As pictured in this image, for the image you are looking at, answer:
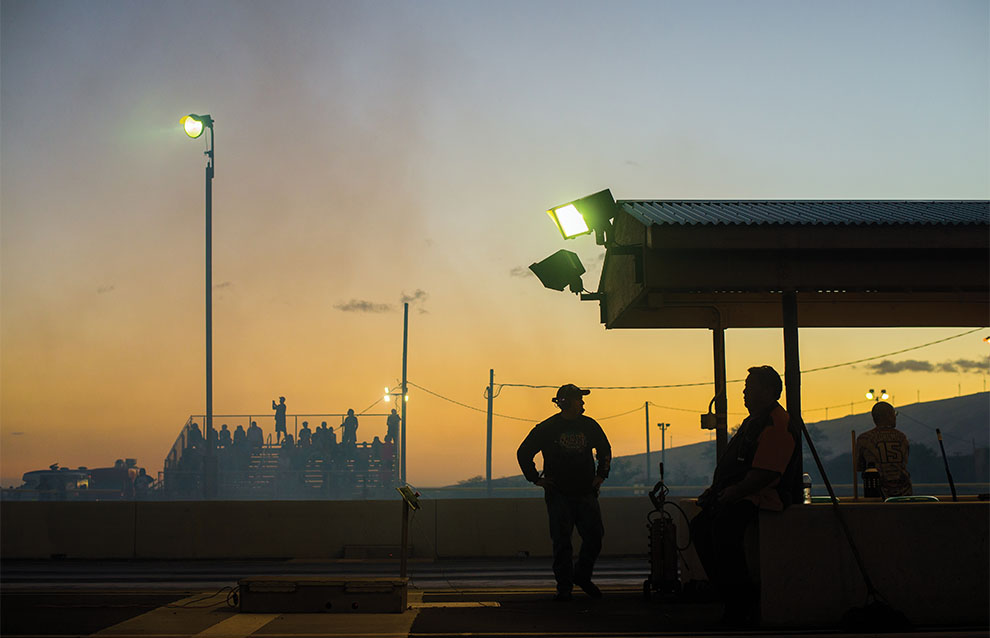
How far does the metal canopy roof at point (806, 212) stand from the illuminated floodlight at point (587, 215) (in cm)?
18

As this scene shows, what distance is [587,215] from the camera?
11180mm

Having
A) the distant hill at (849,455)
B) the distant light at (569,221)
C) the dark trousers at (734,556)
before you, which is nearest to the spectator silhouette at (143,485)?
the distant light at (569,221)

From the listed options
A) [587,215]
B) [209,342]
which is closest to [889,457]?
[587,215]

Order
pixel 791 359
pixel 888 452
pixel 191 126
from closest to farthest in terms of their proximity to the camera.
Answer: pixel 791 359
pixel 888 452
pixel 191 126

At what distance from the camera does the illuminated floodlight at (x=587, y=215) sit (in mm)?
11133

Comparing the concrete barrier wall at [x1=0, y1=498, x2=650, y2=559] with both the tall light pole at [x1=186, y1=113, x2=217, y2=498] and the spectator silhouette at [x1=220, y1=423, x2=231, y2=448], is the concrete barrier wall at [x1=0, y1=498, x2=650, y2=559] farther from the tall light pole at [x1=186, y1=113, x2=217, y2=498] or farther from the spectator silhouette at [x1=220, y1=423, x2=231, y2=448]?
the spectator silhouette at [x1=220, y1=423, x2=231, y2=448]

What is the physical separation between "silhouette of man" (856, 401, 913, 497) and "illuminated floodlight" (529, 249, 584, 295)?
3521 mm

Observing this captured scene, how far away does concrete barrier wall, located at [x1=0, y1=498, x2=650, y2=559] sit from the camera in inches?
639


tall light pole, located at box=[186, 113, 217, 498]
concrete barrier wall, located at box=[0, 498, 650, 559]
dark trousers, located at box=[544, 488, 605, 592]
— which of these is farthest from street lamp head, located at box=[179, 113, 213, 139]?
dark trousers, located at box=[544, 488, 605, 592]

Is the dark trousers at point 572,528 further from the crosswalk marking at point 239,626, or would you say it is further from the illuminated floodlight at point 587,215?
the illuminated floodlight at point 587,215

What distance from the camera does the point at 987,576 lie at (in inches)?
297

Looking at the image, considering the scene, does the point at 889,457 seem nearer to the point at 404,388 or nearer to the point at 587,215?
the point at 587,215

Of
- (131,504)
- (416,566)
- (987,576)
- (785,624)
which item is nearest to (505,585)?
(416,566)

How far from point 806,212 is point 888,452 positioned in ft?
8.16
